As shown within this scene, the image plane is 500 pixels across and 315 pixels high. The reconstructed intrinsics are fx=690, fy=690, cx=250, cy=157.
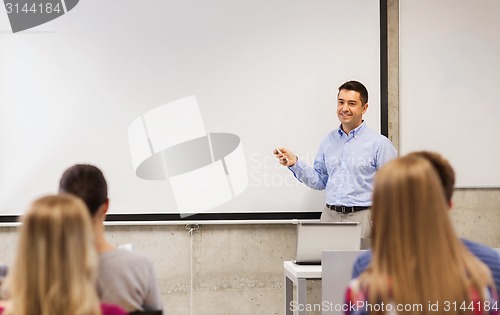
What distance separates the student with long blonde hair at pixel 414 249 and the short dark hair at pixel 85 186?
103 centimetres

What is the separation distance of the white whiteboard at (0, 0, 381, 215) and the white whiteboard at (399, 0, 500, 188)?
26 centimetres

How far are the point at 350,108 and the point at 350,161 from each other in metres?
0.36

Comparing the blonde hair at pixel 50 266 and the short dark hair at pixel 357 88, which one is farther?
the short dark hair at pixel 357 88

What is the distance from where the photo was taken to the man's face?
15.2 feet

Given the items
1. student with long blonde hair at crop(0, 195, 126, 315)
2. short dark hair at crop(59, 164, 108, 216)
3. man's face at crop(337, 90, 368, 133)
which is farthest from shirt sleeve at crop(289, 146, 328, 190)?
student with long blonde hair at crop(0, 195, 126, 315)

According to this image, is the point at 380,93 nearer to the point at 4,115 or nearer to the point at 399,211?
the point at 4,115

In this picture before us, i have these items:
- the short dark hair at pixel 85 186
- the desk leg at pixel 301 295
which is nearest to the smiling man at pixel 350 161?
the desk leg at pixel 301 295

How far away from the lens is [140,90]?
15.9 feet

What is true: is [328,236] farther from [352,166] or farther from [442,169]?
[442,169]

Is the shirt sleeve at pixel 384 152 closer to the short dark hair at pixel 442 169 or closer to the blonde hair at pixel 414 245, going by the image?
the short dark hair at pixel 442 169

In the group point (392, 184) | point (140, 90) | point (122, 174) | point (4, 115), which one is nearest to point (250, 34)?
point (140, 90)

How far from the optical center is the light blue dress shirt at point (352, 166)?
4609mm

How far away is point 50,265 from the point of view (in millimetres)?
1679

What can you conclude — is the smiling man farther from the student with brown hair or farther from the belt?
the student with brown hair
